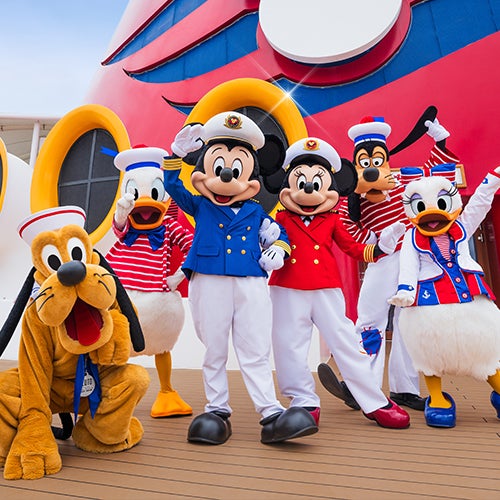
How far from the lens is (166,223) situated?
2680 mm

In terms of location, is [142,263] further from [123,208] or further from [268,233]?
[268,233]

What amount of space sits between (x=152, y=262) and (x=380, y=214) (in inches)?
55.5

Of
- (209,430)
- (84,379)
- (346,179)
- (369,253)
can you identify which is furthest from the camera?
(346,179)

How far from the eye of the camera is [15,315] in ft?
5.49

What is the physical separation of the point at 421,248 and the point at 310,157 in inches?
29.0

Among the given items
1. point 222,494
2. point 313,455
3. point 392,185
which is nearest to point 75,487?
point 222,494

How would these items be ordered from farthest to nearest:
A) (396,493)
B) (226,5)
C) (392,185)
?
1. (226,5)
2. (392,185)
3. (396,493)

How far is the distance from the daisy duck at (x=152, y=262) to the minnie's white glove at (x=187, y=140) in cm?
62

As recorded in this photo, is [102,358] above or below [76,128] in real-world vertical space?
below

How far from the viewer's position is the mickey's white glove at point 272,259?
6.33 feet

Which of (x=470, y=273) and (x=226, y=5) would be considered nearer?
(x=470, y=273)

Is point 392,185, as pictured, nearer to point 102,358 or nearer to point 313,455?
point 313,455

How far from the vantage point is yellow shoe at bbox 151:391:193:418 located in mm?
2428

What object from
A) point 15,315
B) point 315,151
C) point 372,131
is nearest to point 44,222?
point 15,315
